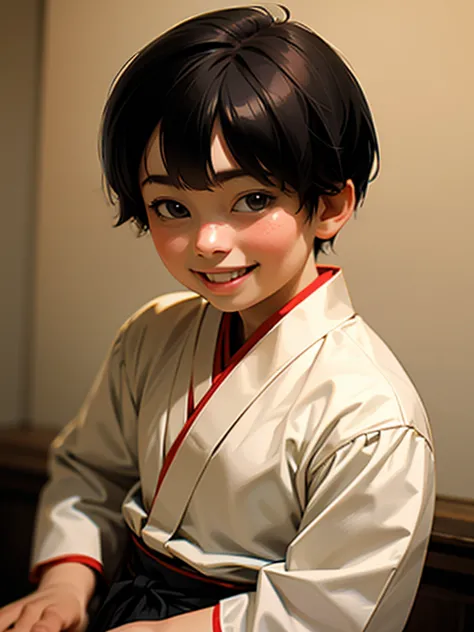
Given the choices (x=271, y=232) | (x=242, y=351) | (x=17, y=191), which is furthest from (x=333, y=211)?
(x=17, y=191)

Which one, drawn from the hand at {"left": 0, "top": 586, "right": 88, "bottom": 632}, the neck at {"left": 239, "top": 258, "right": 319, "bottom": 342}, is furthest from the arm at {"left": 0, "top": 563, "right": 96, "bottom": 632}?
the neck at {"left": 239, "top": 258, "right": 319, "bottom": 342}

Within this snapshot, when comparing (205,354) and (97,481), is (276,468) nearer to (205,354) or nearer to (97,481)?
(205,354)

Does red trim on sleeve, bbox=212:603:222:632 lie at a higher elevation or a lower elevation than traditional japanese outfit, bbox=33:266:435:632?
lower

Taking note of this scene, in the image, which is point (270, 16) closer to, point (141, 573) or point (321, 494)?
point (321, 494)

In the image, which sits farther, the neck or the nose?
the neck

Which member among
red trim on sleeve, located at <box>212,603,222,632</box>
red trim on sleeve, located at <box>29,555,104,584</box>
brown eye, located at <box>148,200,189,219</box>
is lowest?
red trim on sleeve, located at <box>29,555,104,584</box>

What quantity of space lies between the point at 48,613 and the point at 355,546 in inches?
17.5

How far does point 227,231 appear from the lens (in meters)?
0.89

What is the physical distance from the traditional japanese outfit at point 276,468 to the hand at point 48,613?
0.20 feet

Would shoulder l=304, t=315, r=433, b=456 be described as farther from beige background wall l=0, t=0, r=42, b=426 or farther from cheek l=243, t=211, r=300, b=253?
beige background wall l=0, t=0, r=42, b=426

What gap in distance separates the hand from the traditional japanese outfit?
0.06 meters

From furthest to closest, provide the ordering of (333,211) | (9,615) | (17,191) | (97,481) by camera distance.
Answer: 1. (17,191)
2. (97,481)
3. (9,615)
4. (333,211)

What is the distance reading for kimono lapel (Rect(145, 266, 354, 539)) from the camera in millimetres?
977

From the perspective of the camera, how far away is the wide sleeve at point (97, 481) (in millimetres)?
1155
